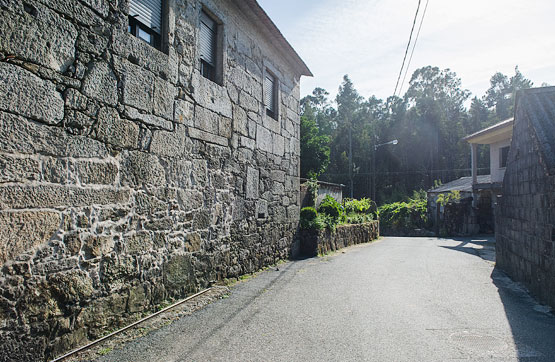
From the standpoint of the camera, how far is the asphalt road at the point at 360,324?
3531 millimetres

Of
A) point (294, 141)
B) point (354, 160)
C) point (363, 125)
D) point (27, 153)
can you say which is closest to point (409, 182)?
point (354, 160)

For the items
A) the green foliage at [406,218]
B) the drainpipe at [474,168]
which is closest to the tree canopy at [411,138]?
the green foliage at [406,218]

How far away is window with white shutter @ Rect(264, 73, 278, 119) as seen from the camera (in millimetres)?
8453

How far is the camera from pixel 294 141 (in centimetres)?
984

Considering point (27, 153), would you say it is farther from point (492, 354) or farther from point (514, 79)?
point (514, 79)

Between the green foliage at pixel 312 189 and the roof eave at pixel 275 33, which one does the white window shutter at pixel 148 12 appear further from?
the green foliage at pixel 312 189

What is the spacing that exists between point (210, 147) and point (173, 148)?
0.96m

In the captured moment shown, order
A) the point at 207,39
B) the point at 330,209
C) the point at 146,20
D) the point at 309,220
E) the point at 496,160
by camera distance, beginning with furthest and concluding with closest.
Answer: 1. the point at 496,160
2. the point at 330,209
3. the point at 309,220
4. the point at 207,39
5. the point at 146,20

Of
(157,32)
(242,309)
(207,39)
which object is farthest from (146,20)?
(242,309)

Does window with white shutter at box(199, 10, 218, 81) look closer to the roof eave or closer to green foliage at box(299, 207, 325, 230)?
the roof eave

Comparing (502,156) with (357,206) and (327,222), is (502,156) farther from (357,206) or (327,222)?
(327,222)

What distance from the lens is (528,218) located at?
6078mm

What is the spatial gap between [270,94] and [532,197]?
18.2ft

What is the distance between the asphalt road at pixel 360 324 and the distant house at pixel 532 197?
450mm
